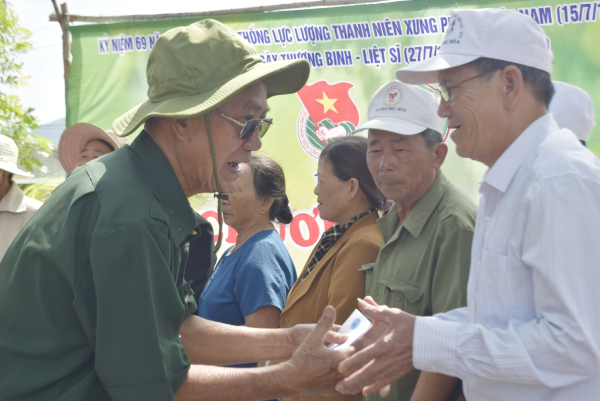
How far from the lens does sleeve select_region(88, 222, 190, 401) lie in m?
1.51

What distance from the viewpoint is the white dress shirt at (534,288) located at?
1.43m

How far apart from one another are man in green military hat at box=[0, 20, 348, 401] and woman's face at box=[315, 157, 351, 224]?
1.15 m

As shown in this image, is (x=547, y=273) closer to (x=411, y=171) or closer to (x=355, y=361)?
(x=355, y=361)

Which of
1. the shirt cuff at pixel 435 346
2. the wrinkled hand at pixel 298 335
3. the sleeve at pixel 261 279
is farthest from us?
the sleeve at pixel 261 279

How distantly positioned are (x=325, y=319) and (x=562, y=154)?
107 centimetres

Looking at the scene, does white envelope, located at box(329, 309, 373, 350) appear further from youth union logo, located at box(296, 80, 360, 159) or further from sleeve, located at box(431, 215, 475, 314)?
youth union logo, located at box(296, 80, 360, 159)

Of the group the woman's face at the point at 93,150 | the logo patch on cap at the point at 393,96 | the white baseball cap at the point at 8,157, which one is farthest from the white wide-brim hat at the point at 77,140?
the logo patch on cap at the point at 393,96

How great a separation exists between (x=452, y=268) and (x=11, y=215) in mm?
3746

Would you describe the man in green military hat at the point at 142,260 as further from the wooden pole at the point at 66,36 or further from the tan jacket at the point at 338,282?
the wooden pole at the point at 66,36

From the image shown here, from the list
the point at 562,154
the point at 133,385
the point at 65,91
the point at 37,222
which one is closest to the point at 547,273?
the point at 562,154

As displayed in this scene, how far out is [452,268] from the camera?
2201mm

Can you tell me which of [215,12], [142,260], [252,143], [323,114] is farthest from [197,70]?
[215,12]

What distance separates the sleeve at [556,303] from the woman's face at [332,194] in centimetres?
166

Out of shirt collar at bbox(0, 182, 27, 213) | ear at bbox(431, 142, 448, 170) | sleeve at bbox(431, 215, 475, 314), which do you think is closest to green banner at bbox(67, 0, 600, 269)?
shirt collar at bbox(0, 182, 27, 213)
